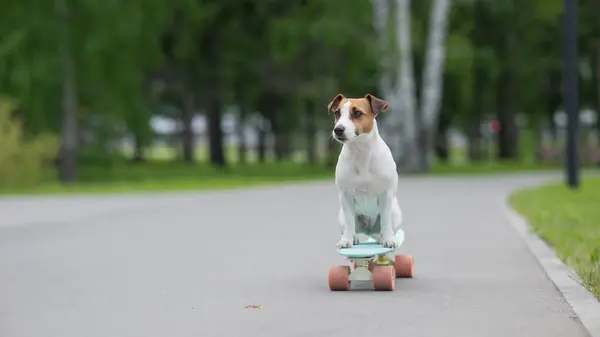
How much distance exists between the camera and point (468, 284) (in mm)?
11359

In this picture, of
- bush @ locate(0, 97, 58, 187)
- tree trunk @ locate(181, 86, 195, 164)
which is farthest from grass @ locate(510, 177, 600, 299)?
tree trunk @ locate(181, 86, 195, 164)

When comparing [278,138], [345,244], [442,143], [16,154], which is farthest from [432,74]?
[345,244]

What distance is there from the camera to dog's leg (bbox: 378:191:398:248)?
10922mm

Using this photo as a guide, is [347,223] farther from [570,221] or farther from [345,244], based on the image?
[570,221]

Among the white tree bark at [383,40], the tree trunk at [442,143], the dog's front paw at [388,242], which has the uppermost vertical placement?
the white tree bark at [383,40]

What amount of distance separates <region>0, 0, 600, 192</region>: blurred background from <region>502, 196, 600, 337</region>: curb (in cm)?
1839

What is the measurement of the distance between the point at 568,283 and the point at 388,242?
1.60 meters

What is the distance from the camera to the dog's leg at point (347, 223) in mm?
10906

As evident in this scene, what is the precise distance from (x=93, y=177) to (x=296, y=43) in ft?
27.6

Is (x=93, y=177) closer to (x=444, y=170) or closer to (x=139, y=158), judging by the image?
(x=444, y=170)

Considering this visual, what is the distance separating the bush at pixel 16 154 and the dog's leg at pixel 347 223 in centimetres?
2281

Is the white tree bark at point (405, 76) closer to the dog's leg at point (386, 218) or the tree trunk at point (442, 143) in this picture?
the tree trunk at point (442, 143)

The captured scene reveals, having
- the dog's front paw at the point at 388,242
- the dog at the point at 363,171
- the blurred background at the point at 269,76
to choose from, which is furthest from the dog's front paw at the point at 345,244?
the blurred background at the point at 269,76

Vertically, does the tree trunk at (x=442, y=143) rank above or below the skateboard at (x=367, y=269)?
below
